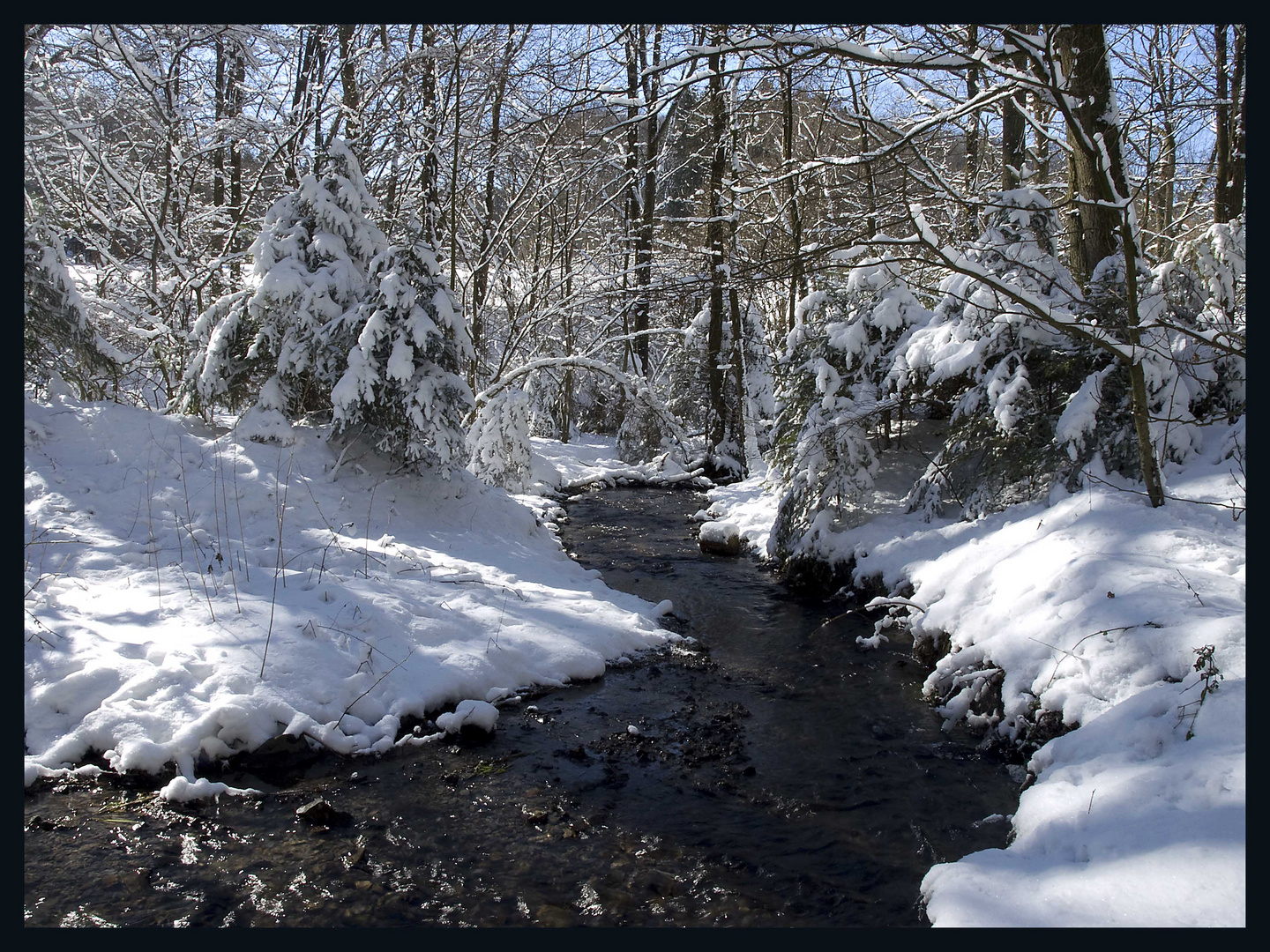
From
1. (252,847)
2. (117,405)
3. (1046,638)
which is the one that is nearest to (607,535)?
(117,405)

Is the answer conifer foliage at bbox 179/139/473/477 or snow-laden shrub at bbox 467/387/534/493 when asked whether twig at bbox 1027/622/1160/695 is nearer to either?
conifer foliage at bbox 179/139/473/477

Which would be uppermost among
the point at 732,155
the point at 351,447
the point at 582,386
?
the point at 732,155

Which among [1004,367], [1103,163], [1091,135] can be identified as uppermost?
[1091,135]

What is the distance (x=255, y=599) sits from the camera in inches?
214

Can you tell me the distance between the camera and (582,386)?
24859mm

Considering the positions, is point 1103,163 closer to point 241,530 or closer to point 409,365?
point 409,365

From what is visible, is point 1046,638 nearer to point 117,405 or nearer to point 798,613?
point 798,613

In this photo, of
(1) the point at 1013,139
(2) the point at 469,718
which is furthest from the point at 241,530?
(1) the point at 1013,139

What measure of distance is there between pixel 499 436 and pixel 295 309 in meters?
3.58

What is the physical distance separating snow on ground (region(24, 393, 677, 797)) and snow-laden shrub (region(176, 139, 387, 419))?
25.3 inches

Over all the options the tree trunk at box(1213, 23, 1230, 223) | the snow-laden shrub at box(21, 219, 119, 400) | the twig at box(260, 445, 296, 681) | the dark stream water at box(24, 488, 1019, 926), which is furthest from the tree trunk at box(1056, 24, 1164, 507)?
the snow-laden shrub at box(21, 219, 119, 400)

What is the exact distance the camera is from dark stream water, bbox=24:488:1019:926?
3240 mm

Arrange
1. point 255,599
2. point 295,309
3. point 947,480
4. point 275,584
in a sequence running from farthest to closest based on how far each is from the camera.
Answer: point 295,309 < point 947,480 < point 275,584 < point 255,599

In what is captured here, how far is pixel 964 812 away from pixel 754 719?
148 cm
